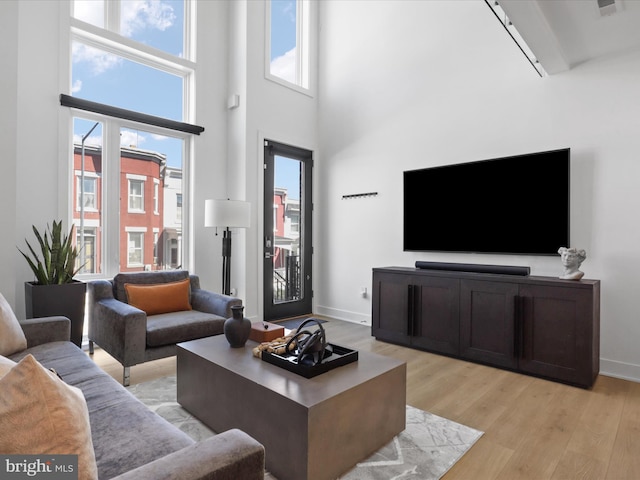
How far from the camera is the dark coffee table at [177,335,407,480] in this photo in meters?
1.56

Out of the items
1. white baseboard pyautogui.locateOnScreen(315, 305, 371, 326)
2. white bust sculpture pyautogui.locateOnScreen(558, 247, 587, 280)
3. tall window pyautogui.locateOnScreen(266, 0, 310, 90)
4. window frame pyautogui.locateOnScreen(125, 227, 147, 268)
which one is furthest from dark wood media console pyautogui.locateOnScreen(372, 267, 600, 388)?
tall window pyautogui.locateOnScreen(266, 0, 310, 90)

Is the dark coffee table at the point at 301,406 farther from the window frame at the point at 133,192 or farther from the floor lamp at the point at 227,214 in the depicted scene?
the window frame at the point at 133,192

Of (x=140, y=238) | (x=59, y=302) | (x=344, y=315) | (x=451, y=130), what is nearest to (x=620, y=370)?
(x=451, y=130)

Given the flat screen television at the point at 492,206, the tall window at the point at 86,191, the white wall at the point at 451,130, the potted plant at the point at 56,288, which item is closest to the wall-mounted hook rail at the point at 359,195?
the white wall at the point at 451,130

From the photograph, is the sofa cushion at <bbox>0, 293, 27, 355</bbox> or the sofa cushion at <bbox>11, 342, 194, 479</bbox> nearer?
the sofa cushion at <bbox>11, 342, 194, 479</bbox>

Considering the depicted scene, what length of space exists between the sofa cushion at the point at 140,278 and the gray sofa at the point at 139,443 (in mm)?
1174

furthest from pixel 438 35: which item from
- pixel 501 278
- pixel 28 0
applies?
pixel 28 0

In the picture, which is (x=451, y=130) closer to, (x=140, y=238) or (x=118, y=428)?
(x=140, y=238)

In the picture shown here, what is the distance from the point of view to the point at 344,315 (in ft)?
16.1

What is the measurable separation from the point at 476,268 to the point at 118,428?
9.61ft

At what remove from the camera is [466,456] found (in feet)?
6.16

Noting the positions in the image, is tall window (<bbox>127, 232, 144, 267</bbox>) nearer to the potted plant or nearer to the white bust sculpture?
the potted plant

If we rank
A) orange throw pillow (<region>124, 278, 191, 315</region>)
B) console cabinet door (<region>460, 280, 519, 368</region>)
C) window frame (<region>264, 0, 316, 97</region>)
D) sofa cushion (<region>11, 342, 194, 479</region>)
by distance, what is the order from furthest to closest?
window frame (<region>264, 0, 316, 97</region>), orange throw pillow (<region>124, 278, 191, 315</region>), console cabinet door (<region>460, 280, 519, 368</region>), sofa cushion (<region>11, 342, 194, 479</region>)

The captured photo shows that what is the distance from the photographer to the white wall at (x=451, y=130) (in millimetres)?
2971
